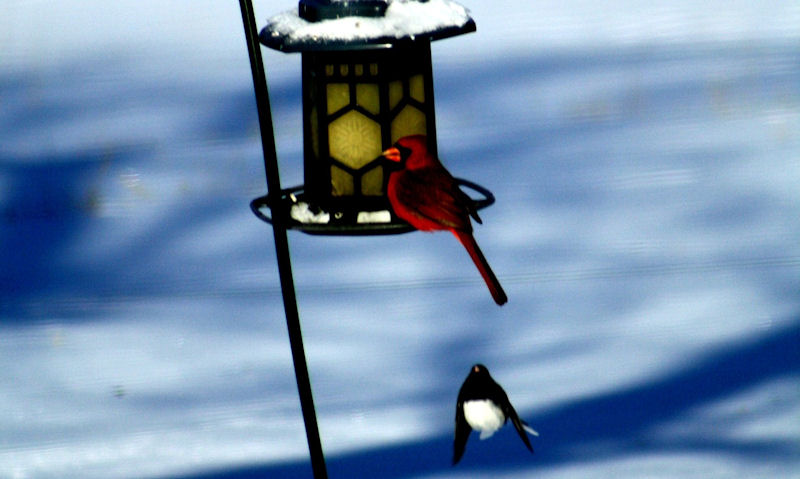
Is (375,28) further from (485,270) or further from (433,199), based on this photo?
(485,270)

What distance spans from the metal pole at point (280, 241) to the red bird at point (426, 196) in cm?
21

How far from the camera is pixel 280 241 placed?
1.97 meters

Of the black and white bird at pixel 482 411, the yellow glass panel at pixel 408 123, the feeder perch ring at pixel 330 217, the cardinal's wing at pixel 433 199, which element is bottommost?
the black and white bird at pixel 482 411

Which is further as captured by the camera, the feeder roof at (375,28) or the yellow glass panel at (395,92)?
the yellow glass panel at (395,92)

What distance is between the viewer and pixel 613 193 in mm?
4449

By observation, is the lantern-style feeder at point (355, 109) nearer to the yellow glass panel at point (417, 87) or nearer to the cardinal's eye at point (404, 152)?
the yellow glass panel at point (417, 87)

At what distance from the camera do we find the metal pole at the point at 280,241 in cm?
188

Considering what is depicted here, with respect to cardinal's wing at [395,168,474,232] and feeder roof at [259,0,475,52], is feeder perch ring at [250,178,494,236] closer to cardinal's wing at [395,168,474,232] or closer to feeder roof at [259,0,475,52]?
cardinal's wing at [395,168,474,232]

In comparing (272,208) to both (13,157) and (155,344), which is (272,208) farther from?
(13,157)

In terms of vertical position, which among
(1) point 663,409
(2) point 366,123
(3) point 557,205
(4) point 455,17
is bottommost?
(1) point 663,409

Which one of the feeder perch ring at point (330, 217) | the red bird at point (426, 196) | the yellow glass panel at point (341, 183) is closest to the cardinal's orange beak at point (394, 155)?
the red bird at point (426, 196)

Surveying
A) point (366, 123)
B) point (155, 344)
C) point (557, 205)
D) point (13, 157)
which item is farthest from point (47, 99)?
point (366, 123)

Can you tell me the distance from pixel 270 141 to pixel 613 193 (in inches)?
109

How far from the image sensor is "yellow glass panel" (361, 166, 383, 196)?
2082 millimetres
